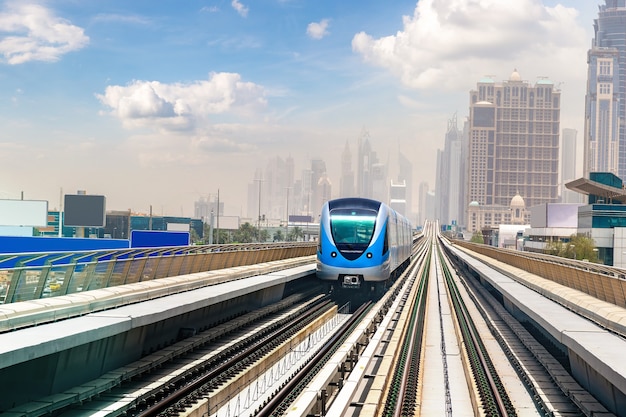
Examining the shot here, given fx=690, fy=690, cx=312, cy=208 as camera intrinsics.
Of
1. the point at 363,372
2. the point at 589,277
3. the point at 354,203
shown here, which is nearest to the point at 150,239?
the point at 354,203

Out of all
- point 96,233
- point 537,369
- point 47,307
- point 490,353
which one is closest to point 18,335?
point 47,307

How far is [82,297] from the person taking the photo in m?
14.4

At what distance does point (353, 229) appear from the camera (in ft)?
90.4

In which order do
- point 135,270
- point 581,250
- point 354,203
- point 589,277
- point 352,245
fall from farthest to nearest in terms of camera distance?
point 581,250, point 354,203, point 352,245, point 589,277, point 135,270

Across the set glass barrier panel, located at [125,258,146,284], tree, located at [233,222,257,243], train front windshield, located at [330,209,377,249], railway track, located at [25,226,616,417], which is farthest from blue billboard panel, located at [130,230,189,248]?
tree, located at [233,222,257,243]

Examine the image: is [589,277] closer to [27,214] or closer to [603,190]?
[603,190]

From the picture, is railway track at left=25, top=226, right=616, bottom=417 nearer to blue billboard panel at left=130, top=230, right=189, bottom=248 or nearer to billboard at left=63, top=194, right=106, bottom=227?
blue billboard panel at left=130, top=230, right=189, bottom=248

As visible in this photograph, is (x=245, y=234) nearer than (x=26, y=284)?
No

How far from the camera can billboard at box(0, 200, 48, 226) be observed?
9012 cm

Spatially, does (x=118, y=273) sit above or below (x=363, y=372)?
above

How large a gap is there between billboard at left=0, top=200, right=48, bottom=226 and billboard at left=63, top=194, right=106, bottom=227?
7519 millimetres

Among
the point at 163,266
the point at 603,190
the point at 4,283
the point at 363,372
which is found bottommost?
the point at 363,372

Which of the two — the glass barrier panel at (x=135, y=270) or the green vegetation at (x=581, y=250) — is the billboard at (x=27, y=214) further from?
the glass barrier panel at (x=135, y=270)

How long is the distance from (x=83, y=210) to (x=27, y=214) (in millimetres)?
11431
